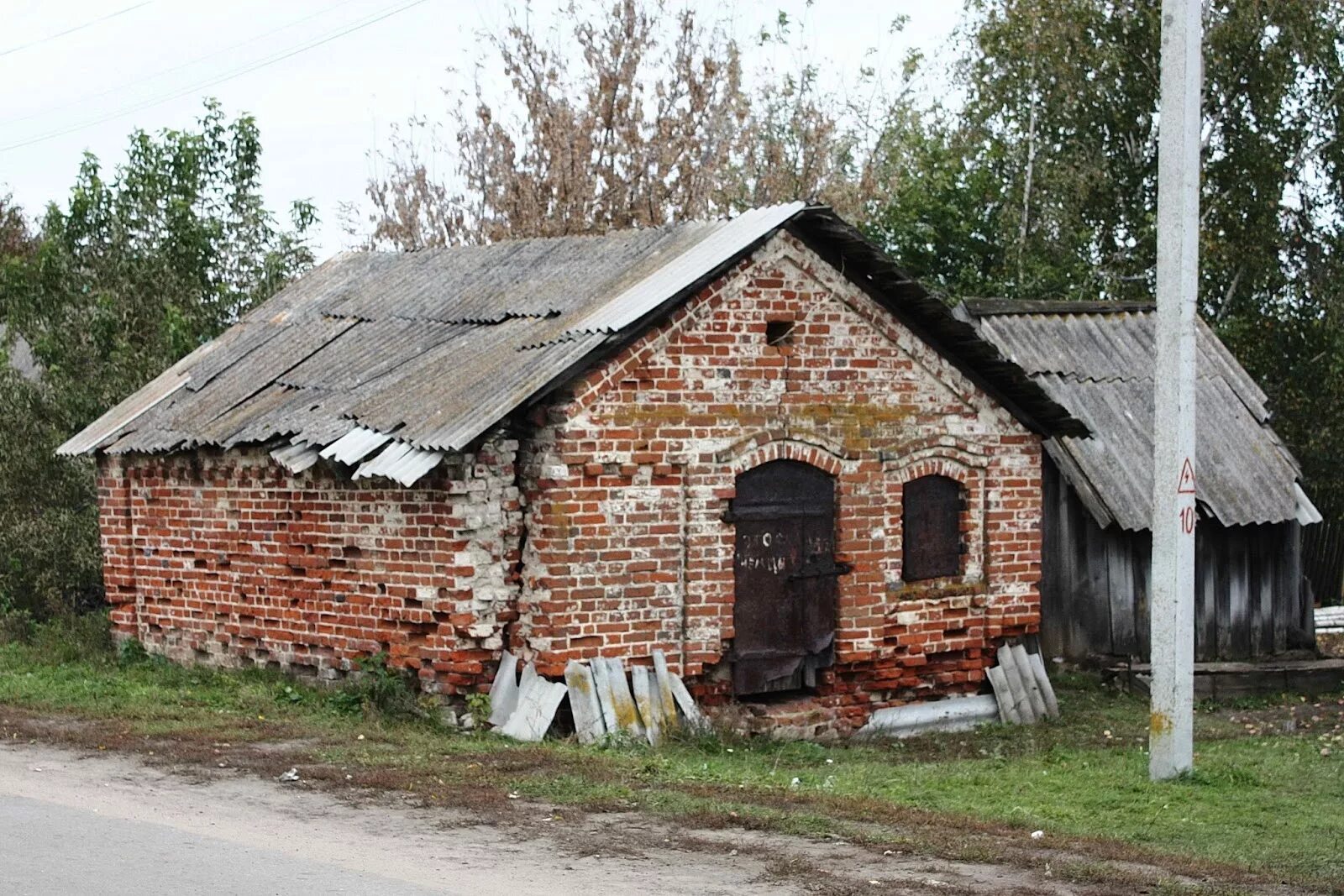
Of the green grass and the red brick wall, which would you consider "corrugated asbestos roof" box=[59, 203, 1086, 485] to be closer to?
the red brick wall

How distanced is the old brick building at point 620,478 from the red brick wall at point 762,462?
0.07ft

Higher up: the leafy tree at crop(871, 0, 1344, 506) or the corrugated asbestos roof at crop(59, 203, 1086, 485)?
the leafy tree at crop(871, 0, 1344, 506)

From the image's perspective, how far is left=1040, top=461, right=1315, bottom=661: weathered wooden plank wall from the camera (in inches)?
636

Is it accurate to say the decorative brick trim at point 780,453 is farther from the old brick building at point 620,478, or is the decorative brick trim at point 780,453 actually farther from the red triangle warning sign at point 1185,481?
the red triangle warning sign at point 1185,481

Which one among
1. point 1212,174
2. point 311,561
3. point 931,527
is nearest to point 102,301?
point 311,561

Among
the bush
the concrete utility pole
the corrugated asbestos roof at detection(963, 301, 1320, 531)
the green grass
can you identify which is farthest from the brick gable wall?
the concrete utility pole

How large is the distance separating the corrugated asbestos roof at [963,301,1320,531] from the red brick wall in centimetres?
200

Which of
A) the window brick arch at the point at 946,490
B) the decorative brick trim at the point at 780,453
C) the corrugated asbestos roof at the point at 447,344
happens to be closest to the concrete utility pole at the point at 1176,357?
the corrugated asbestos roof at the point at 447,344

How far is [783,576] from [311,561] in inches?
137

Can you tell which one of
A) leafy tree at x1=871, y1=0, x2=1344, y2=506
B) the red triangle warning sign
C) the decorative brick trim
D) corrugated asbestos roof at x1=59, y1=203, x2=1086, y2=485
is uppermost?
leafy tree at x1=871, y1=0, x2=1344, y2=506

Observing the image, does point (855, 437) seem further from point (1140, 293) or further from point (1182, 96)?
point (1140, 293)

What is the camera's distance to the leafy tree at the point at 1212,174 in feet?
78.1

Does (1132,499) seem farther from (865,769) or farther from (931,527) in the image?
(865,769)

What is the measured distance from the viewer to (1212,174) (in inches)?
953
